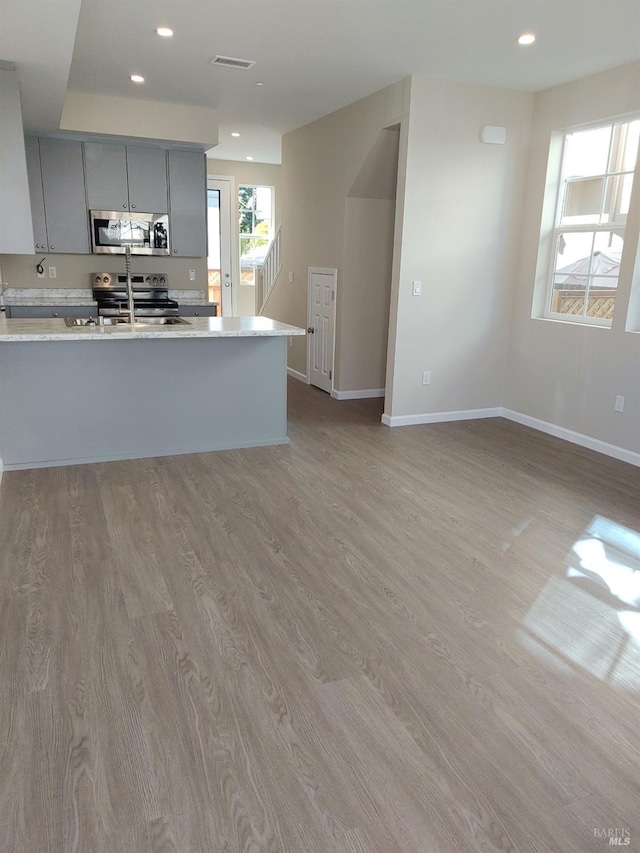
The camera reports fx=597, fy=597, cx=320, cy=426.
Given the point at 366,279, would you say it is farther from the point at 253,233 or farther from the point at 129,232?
the point at 253,233

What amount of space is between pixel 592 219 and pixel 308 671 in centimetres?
436

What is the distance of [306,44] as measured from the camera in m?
3.96

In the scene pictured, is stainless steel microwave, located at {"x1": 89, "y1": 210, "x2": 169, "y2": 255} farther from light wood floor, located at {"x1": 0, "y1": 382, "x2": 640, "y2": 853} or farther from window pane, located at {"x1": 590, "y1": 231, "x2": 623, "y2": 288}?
window pane, located at {"x1": 590, "y1": 231, "x2": 623, "y2": 288}

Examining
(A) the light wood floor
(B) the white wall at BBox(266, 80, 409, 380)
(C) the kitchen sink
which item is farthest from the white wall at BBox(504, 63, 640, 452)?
(C) the kitchen sink

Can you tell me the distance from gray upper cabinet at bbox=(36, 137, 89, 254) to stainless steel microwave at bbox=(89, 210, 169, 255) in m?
0.12

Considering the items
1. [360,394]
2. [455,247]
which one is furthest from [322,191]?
[360,394]

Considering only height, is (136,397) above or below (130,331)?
below

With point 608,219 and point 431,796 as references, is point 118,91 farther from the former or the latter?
point 431,796

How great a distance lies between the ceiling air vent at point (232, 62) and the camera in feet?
14.0

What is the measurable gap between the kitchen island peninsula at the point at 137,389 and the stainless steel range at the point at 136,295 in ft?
6.61

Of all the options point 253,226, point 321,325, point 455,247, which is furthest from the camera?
point 253,226

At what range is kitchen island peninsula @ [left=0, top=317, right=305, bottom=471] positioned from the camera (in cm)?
400

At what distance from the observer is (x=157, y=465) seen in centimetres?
427

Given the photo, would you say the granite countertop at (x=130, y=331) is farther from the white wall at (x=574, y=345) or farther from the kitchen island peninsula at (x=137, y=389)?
the white wall at (x=574, y=345)
